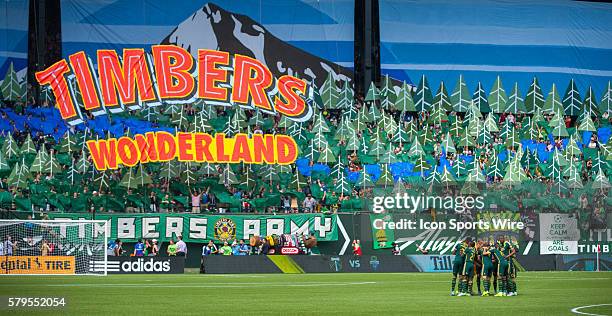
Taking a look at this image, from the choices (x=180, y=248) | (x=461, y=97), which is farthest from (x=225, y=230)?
(x=461, y=97)

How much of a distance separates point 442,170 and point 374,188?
23.1 feet

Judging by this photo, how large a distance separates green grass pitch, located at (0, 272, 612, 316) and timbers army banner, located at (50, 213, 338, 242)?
5492mm

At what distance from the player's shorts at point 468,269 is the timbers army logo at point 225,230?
61.0 ft

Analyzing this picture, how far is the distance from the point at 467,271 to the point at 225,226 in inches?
751

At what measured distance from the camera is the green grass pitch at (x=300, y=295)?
23422mm

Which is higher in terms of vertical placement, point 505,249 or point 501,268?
point 505,249

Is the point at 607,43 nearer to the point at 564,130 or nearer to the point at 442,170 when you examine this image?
the point at 564,130

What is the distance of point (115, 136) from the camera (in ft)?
182

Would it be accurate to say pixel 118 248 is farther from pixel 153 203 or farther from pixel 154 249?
pixel 153 203

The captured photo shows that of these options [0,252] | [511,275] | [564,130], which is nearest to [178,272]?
[0,252]

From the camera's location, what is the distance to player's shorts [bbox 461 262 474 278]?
28953mm

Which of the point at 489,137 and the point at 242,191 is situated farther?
the point at 489,137

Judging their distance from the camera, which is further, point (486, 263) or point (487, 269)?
point (487, 269)

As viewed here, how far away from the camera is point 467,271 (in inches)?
1153
